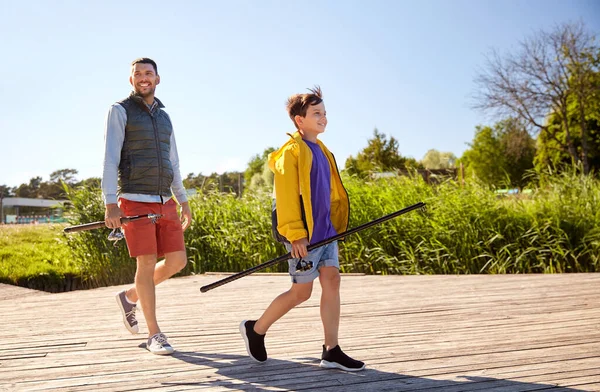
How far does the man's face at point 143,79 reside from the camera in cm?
314

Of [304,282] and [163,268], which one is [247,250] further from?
[304,282]

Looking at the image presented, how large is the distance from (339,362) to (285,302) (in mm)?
344

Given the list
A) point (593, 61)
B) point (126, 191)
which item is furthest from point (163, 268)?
point (593, 61)

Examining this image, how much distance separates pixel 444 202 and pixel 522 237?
3.09 ft

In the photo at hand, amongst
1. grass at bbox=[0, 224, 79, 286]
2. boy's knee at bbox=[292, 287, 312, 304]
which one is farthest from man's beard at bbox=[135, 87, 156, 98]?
grass at bbox=[0, 224, 79, 286]

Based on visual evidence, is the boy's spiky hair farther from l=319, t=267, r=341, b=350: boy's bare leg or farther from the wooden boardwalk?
the wooden boardwalk

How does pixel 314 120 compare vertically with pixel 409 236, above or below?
above

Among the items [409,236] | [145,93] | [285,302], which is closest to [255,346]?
[285,302]

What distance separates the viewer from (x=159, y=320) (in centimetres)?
411

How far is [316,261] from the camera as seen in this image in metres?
2.62

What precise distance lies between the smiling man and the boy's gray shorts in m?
0.86

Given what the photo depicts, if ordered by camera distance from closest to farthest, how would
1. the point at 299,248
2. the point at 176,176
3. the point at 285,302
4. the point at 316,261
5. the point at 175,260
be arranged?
the point at 299,248, the point at 316,261, the point at 285,302, the point at 175,260, the point at 176,176

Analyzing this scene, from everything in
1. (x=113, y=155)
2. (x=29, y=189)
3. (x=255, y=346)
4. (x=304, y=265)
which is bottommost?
(x=255, y=346)

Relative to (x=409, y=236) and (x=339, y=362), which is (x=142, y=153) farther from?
(x=409, y=236)
